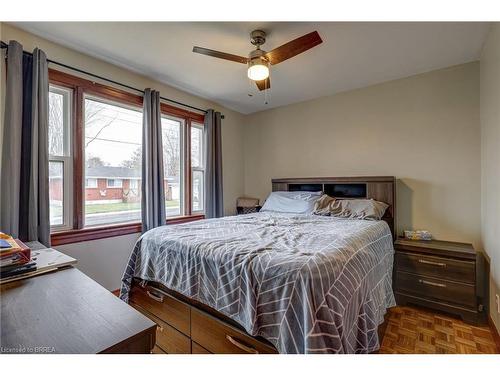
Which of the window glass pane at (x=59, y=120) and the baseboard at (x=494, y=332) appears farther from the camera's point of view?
the window glass pane at (x=59, y=120)

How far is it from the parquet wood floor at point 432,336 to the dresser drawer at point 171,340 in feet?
4.42

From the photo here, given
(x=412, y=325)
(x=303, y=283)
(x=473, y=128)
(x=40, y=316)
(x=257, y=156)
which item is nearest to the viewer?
(x=40, y=316)

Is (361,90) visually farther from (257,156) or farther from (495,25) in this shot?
(257,156)

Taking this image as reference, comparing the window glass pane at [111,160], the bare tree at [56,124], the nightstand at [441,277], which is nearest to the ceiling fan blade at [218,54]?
the window glass pane at [111,160]

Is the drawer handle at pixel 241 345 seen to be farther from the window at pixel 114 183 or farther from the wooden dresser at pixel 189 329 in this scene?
the window at pixel 114 183

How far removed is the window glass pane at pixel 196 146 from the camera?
356 centimetres

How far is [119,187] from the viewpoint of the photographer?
8.89ft

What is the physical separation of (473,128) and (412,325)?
6.60ft

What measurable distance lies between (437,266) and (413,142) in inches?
53.6

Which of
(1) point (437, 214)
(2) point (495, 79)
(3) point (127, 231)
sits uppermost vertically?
(2) point (495, 79)

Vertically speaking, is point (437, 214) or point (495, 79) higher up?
point (495, 79)

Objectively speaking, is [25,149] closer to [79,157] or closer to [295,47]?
[79,157]

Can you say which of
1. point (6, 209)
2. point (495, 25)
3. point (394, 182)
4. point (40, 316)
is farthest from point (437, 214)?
point (6, 209)

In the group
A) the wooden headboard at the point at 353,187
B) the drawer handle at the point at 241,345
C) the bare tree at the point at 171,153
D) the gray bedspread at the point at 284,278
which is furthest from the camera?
the bare tree at the point at 171,153
